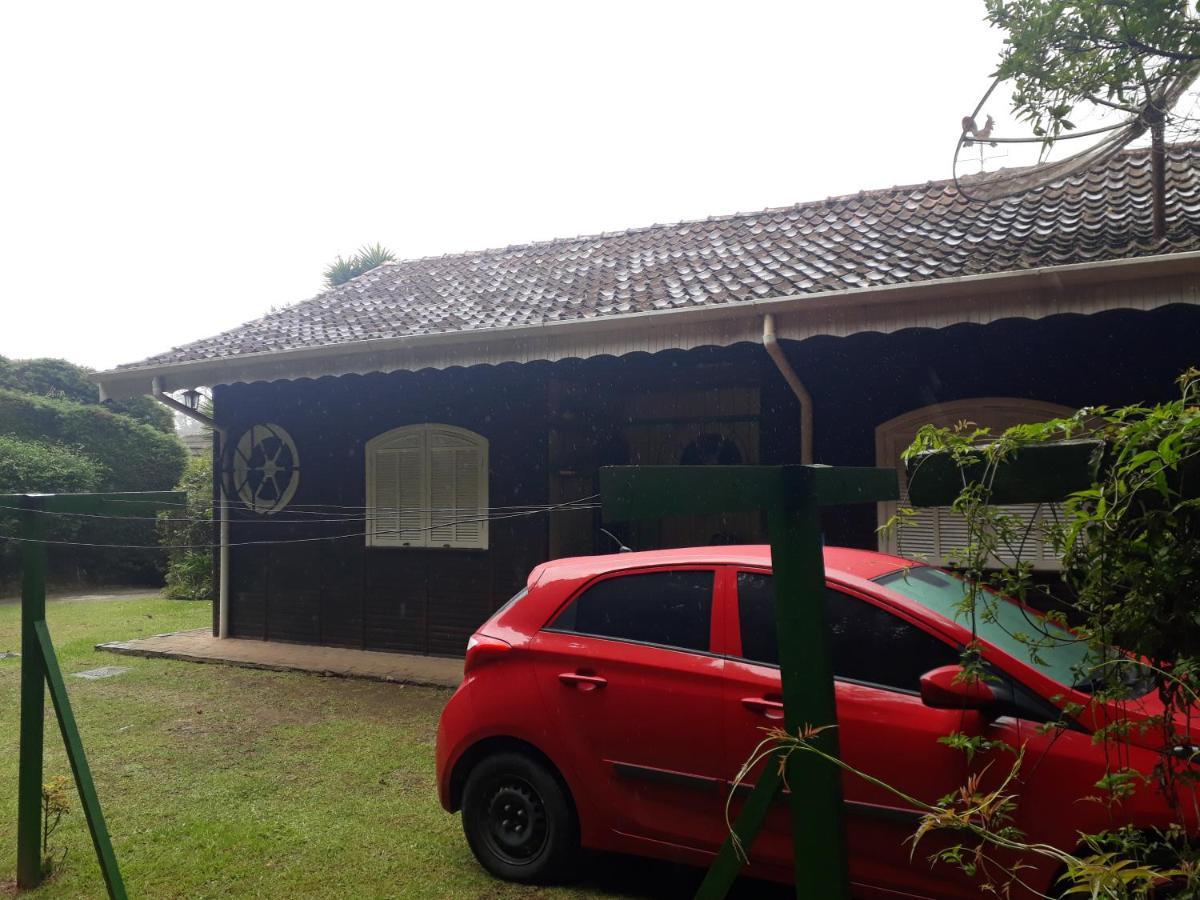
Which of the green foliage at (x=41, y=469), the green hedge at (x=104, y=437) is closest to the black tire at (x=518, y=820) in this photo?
the green foliage at (x=41, y=469)

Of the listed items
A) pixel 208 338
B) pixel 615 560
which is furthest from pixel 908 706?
pixel 208 338

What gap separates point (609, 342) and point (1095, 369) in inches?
143

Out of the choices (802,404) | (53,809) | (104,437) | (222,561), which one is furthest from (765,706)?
(104,437)

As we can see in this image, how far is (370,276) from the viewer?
13141mm

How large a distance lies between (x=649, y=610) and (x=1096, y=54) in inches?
170

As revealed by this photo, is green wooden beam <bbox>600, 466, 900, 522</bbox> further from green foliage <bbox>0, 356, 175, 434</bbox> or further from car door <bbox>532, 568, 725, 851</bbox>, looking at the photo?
green foliage <bbox>0, 356, 175, 434</bbox>

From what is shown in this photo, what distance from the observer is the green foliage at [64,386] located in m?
22.1

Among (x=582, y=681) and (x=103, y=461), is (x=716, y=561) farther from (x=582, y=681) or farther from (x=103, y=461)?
(x=103, y=461)

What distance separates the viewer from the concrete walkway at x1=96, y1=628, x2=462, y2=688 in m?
8.56

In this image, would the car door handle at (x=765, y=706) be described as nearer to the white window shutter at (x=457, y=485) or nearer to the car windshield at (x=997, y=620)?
the car windshield at (x=997, y=620)

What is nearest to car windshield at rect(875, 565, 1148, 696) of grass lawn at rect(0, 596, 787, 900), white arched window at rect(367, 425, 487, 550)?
grass lawn at rect(0, 596, 787, 900)

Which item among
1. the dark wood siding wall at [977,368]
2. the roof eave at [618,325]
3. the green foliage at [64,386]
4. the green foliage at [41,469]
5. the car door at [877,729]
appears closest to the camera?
the car door at [877,729]

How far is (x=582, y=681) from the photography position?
3928 millimetres

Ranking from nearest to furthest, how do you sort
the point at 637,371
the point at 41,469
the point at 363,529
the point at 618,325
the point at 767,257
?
the point at 618,325
the point at 767,257
the point at 637,371
the point at 363,529
the point at 41,469
